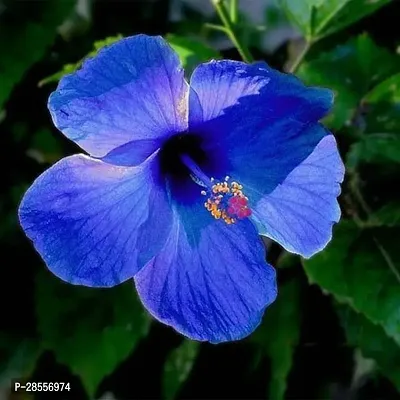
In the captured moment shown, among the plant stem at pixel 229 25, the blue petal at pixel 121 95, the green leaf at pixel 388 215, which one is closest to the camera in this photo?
the blue petal at pixel 121 95

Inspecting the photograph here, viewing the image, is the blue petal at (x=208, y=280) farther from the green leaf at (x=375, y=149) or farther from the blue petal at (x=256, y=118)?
the green leaf at (x=375, y=149)

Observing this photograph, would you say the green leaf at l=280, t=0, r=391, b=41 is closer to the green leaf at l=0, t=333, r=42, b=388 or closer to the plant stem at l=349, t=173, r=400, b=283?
the plant stem at l=349, t=173, r=400, b=283

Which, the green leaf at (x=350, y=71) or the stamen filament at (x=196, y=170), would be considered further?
the green leaf at (x=350, y=71)

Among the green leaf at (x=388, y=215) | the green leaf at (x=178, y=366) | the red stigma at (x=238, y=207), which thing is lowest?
the green leaf at (x=178, y=366)

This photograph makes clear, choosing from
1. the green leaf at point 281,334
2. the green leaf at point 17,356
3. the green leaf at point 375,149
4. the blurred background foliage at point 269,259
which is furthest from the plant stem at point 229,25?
the green leaf at point 17,356

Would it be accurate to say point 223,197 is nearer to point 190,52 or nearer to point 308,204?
point 308,204

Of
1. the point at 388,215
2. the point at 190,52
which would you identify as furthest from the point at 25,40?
the point at 388,215

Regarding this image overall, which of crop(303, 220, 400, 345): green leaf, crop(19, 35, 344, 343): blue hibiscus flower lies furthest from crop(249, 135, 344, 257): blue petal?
crop(303, 220, 400, 345): green leaf
